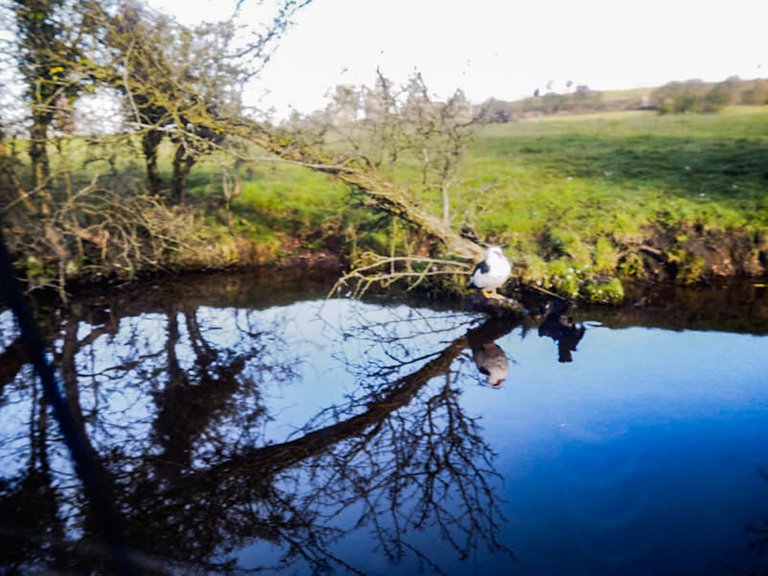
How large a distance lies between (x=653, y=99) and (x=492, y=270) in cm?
2083

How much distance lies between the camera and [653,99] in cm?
2470

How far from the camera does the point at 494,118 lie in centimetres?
1124

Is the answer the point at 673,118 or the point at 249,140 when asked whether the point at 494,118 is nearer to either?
the point at 249,140

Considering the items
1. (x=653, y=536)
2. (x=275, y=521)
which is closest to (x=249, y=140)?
(x=275, y=521)

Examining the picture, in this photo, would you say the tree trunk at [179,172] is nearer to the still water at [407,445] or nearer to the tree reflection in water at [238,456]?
the still water at [407,445]

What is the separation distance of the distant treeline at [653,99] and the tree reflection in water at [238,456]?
11509 mm

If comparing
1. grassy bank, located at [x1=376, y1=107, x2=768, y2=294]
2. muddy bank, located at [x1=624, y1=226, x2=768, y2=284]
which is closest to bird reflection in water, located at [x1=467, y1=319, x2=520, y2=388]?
grassy bank, located at [x1=376, y1=107, x2=768, y2=294]

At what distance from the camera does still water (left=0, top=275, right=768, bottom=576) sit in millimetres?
4430

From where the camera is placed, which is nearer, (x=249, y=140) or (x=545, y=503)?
(x=545, y=503)

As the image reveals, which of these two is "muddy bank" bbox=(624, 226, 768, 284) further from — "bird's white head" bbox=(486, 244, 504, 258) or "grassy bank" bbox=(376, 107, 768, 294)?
"bird's white head" bbox=(486, 244, 504, 258)

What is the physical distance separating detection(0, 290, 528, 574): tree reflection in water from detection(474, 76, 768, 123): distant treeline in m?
11.5

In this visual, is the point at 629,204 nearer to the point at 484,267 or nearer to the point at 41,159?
the point at 484,267

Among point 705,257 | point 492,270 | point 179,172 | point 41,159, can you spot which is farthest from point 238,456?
point 705,257

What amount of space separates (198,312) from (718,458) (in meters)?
8.52
